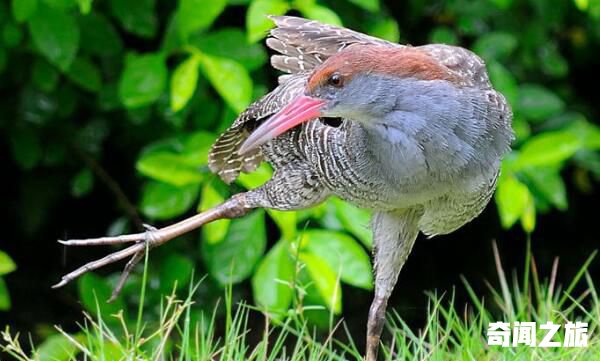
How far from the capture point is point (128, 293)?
4.39 m

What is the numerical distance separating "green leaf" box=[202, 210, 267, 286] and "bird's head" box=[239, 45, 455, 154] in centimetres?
118

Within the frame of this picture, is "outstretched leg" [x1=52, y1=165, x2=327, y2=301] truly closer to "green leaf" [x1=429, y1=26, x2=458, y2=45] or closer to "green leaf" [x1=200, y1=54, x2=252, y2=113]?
"green leaf" [x1=200, y1=54, x2=252, y2=113]

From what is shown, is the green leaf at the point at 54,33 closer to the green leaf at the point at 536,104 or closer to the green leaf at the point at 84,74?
the green leaf at the point at 84,74

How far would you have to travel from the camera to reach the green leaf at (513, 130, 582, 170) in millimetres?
3965

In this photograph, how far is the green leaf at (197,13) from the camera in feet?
11.8

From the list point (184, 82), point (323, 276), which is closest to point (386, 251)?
point (323, 276)

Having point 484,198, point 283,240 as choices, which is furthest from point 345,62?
point 283,240

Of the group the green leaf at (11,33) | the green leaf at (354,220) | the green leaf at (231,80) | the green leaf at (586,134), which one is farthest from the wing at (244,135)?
the green leaf at (586,134)

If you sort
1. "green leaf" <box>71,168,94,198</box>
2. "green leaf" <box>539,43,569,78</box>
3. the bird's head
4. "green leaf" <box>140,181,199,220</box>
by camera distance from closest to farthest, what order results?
the bird's head → "green leaf" <box>140,181,199,220</box> → "green leaf" <box>71,168,94,198</box> → "green leaf" <box>539,43,569,78</box>

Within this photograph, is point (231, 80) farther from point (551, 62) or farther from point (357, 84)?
point (551, 62)

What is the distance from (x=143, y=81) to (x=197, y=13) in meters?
0.29

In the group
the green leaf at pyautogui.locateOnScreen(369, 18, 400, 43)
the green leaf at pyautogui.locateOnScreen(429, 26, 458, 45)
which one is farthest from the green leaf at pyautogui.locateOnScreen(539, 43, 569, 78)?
the green leaf at pyautogui.locateOnScreen(369, 18, 400, 43)

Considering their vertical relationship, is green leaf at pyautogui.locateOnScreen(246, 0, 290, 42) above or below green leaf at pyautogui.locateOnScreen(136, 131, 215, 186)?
above

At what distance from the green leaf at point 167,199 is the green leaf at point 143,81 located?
0.31 m
